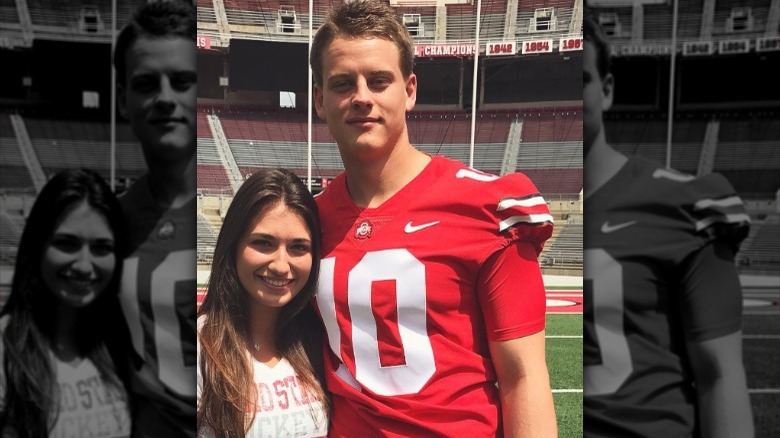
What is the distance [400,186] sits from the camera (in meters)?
1.43

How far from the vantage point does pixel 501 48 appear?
1489 mm

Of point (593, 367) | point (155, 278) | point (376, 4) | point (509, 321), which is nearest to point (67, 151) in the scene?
point (155, 278)

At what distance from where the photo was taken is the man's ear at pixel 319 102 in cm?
148

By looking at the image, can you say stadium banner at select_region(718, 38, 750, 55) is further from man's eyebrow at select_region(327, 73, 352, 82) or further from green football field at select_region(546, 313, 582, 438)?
man's eyebrow at select_region(327, 73, 352, 82)

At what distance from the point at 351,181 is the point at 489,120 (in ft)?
1.13

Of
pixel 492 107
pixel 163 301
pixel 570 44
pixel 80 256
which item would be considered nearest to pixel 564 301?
pixel 492 107

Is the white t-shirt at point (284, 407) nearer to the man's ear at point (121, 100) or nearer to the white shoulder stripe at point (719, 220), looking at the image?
the man's ear at point (121, 100)

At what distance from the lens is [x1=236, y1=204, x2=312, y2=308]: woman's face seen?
1459 mm

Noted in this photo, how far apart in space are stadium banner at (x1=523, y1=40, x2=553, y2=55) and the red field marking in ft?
1.75

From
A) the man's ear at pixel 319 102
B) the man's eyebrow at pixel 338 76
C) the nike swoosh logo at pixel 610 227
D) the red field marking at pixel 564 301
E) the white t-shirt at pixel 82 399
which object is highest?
the man's eyebrow at pixel 338 76

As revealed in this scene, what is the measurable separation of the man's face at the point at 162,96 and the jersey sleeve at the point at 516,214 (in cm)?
75

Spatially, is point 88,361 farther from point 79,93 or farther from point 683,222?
point 683,222

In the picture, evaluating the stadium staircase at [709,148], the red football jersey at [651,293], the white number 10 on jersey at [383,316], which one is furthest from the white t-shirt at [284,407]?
the stadium staircase at [709,148]

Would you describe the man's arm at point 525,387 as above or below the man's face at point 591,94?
below
